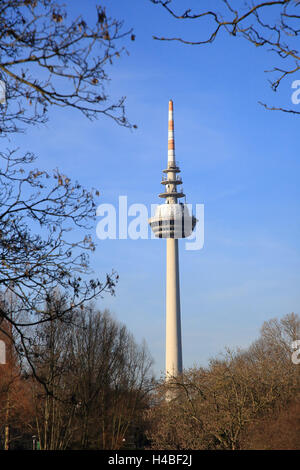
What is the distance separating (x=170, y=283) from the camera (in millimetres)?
93375

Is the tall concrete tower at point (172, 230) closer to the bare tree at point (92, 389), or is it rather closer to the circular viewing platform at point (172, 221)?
the circular viewing platform at point (172, 221)

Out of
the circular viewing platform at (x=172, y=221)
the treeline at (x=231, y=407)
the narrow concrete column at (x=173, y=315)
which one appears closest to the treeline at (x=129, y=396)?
the treeline at (x=231, y=407)

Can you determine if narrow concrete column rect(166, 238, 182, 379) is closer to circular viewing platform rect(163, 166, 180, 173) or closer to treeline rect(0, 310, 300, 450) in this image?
circular viewing platform rect(163, 166, 180, 173)

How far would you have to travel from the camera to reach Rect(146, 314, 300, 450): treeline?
71.1 ft

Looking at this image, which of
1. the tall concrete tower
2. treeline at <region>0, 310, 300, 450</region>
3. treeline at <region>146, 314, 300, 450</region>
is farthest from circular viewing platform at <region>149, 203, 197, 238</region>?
treeline at <region>146, 314, 300, 450</region>

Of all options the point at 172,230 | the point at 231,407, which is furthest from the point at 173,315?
the point at 231,407

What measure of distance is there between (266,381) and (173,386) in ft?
20.1

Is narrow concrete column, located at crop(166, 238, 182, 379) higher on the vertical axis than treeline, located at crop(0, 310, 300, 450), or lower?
higher

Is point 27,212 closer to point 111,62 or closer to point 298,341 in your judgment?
point 111,62

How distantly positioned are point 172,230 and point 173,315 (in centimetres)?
1391

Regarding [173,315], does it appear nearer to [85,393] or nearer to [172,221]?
[172,221]

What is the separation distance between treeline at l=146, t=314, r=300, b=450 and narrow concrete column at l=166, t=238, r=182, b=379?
2443 inches

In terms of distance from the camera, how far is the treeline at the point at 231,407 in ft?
71.1

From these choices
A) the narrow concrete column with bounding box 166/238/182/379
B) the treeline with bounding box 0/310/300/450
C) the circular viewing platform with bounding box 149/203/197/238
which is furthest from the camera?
the circular viewing platform with bounding box 149/203/197/238
